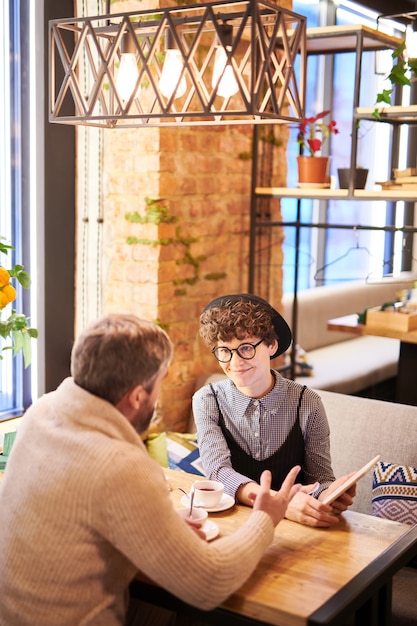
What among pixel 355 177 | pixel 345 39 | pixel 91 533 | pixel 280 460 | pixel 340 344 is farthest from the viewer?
pixel 340 344

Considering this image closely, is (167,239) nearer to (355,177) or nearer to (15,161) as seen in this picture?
(15,161)

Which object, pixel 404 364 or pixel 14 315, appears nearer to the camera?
pixel 14 315

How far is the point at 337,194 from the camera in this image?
11.9 feet

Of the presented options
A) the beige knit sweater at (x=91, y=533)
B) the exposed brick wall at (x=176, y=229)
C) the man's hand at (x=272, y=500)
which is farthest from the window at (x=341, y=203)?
the beige knit sweater at (x=91, y=533)

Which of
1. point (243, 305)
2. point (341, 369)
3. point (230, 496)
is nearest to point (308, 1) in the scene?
point (341, 369)

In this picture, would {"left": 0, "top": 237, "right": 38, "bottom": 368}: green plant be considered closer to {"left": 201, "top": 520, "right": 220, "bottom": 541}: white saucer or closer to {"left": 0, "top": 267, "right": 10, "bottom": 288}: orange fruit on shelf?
{"left": 0, "top": 267, "right": 10, "bottom": 288}: orange fruit on shelf

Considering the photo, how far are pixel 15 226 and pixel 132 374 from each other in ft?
5.85

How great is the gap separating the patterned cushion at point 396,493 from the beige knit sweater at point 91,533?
1.09 m

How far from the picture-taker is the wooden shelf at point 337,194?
11.3 feet

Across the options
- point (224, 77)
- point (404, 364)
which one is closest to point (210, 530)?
point (224, 77)

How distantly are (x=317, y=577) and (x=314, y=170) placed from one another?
226cm

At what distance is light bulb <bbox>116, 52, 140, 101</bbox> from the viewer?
221 cm

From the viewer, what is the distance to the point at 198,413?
2.63 metres

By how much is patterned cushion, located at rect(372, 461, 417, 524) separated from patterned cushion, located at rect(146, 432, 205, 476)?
2.32 feet
